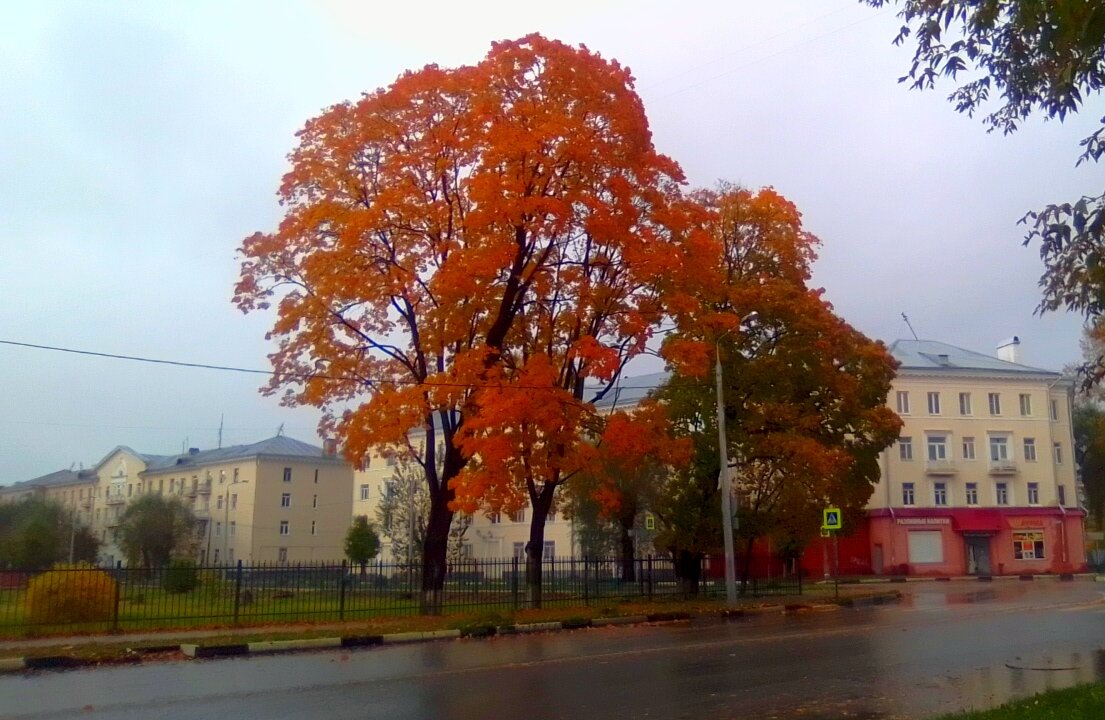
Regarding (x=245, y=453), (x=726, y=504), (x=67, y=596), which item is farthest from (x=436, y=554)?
(x=245, y=453)

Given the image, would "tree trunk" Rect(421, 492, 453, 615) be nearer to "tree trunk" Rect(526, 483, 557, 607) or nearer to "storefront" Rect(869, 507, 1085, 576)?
"tree trunk" Rect(526, 483, 557, 607)

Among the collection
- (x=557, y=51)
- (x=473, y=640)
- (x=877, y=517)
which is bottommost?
(x=473, y=640)

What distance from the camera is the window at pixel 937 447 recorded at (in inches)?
2461

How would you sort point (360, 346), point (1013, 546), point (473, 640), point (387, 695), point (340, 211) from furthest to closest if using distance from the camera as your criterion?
point (1013, 546) < point (360, 346) < point (340, 211) < point (473, 640) < point (387, 695)

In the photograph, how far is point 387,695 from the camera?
12086 millimetres

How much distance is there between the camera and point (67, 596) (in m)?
22.3

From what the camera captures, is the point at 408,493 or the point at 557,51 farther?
the point at 408,493

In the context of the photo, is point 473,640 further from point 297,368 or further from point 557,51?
point 557,51

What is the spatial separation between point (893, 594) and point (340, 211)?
83.0 feet

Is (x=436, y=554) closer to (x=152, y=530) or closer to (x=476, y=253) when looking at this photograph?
(x=476, y=253)

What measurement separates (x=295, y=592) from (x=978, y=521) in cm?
4767

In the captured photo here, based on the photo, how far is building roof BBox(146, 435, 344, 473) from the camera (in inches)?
2990

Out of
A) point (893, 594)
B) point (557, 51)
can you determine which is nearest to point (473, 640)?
point (557, 51)

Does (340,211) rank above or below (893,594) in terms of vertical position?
above
